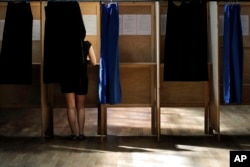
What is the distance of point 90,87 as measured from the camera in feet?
20.5

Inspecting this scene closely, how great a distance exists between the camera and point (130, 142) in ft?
19.1

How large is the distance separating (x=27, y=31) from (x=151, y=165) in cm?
214

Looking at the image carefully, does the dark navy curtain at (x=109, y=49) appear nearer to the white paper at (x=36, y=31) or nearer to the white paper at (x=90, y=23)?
the white paper at (x=90, y=23)

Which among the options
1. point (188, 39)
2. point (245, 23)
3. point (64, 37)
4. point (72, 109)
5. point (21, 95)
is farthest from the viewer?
point (245, 23)

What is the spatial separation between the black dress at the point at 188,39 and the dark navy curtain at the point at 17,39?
1560 millimetres

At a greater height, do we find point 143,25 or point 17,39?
point 143,25

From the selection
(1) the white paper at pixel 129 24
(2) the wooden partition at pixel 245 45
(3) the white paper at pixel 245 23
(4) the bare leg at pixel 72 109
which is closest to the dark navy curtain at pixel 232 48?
(2) the wooden partition at pixel 245 45

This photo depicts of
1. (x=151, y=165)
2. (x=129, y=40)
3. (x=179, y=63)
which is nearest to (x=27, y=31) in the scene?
(x=129, y=40)

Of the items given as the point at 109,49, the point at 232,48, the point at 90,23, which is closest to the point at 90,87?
the point at 109,49

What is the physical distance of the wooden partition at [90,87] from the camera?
5.95 m

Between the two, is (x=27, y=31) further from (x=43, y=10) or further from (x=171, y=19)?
(x=171, y=19)

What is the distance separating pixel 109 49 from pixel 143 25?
2.59ft

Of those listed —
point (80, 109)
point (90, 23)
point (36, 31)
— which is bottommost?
point (80, 109)

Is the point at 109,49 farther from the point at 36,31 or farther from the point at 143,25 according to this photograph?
the point at 36,31
